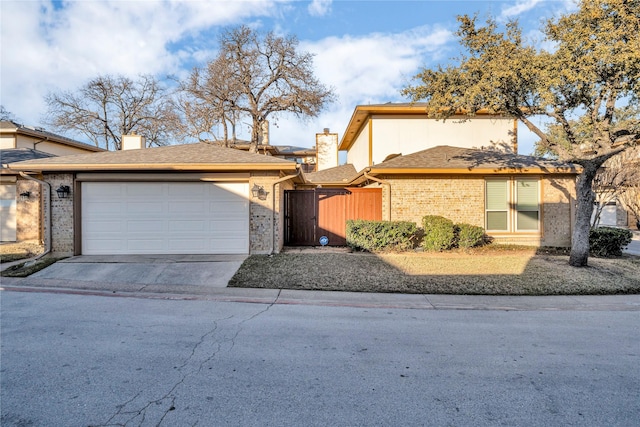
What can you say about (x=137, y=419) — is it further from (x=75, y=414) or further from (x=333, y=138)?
(x=333, y=138)

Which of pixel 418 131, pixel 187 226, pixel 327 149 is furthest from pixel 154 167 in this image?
pixel 327 149

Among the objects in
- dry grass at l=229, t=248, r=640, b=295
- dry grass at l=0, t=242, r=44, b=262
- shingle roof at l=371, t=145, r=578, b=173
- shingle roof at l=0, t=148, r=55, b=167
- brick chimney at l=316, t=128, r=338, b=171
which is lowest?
dry grass at l=229, t=248, r=640, b=295

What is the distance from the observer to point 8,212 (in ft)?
47.5

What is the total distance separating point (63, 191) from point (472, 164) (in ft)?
42.0

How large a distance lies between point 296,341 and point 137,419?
212 cm

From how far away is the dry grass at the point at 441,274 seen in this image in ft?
24.6

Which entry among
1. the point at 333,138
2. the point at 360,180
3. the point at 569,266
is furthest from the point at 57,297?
the point at 333,138

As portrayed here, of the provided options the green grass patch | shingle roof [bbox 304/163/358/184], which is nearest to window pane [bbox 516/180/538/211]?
shingle roof [bbox 304/163/358/184]

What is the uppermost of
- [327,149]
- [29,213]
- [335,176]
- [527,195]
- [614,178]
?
[327,149]

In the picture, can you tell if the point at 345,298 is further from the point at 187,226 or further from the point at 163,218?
the point at 163,218

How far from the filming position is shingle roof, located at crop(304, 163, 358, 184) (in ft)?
57.7

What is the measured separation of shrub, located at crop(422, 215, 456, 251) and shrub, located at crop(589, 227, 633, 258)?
421cm

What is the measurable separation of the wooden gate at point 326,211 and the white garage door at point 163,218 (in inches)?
97.3

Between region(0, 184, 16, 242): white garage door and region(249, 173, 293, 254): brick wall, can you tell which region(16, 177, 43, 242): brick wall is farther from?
region(249, 173, 293, 254): brick wall
